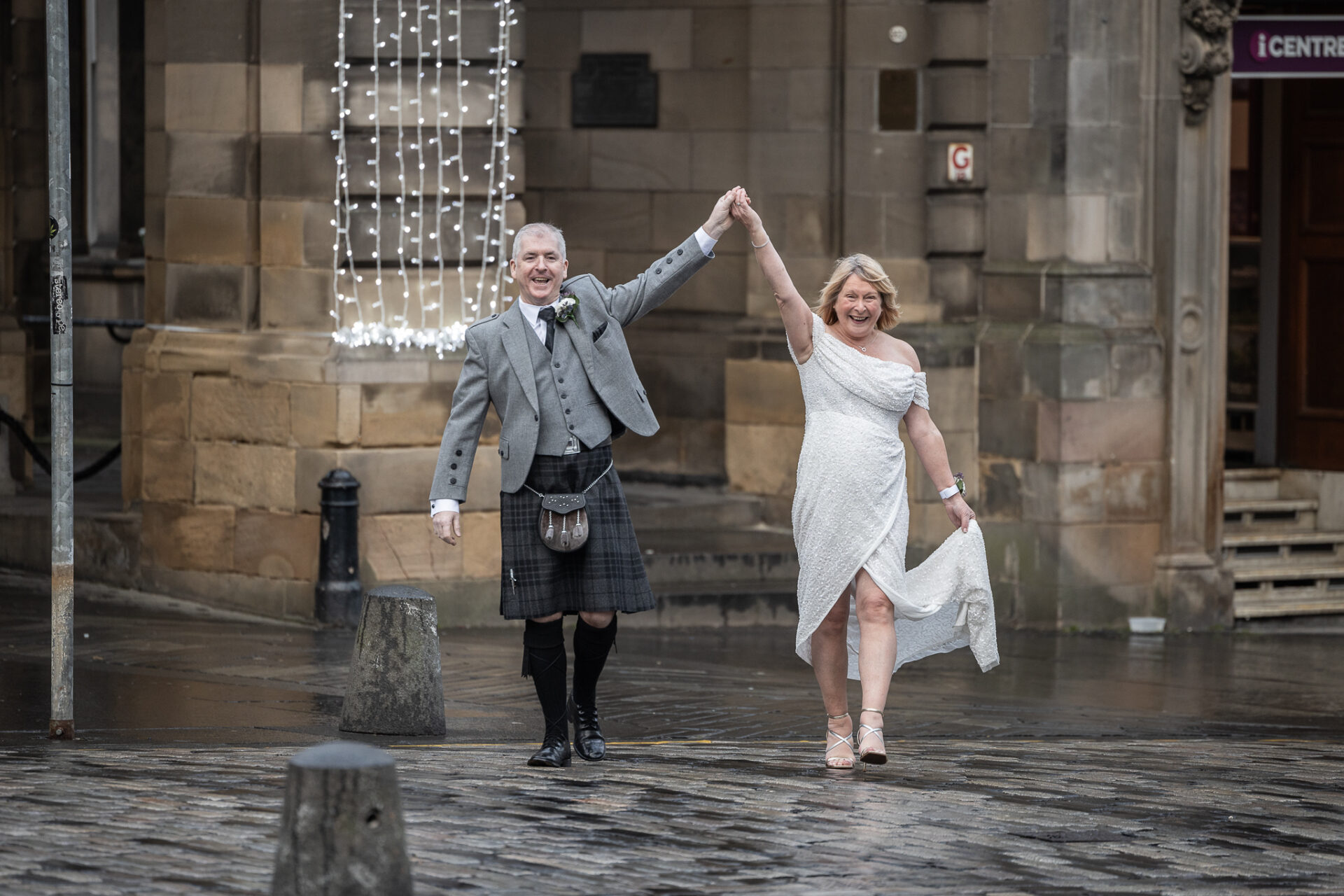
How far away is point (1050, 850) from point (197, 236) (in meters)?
6.84

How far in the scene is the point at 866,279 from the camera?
24.6 ft

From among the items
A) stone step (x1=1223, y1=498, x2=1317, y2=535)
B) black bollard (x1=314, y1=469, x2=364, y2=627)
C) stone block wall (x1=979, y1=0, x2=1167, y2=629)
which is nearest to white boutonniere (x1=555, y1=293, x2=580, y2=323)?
black bollard (x1=314, y1=469, x2=364, y2=627)

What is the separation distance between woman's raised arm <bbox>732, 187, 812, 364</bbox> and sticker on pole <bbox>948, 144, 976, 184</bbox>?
5451 millimetres

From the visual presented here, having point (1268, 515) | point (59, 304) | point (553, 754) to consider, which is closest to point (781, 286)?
point (553, 754)

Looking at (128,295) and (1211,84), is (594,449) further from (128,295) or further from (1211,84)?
(128,295)

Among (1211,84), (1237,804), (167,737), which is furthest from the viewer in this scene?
(1211,84)

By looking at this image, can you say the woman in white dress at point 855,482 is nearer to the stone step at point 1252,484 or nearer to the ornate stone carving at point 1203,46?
the ornate stone carving at point 1203,46

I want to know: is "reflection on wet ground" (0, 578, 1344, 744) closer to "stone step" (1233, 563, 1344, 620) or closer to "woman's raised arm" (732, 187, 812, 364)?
"stone step" (1233, 563, 1344, 620)

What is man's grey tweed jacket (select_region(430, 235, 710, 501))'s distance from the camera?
7.22 meters

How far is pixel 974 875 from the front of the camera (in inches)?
232

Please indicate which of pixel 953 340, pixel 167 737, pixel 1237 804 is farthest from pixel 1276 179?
pixel 167 737

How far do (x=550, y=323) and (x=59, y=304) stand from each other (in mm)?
1815

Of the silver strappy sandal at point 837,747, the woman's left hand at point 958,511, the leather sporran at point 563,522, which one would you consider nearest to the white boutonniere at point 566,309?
the leather sporran at point 563,522

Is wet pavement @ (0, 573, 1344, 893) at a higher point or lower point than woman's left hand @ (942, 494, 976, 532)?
lower
